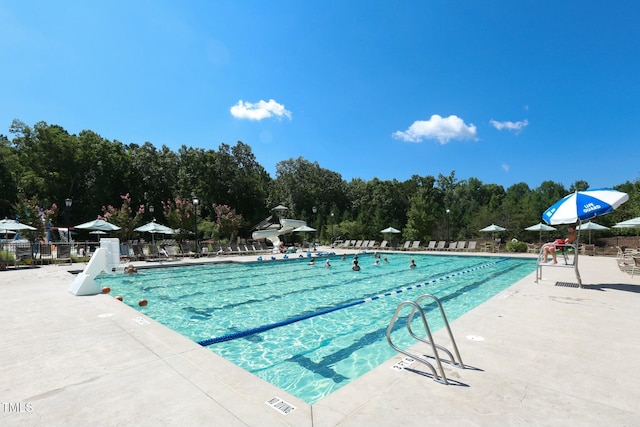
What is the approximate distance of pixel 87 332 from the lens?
4168mm

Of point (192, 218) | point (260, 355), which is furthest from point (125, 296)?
point (192, 218)

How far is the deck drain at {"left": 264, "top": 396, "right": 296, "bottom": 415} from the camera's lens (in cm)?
224

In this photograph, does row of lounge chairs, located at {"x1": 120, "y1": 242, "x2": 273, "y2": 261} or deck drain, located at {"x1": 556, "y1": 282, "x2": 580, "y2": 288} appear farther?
row of lounge chairs, located at {"x1": 120, "y1": 242, "x2": 273, "y2": 261}

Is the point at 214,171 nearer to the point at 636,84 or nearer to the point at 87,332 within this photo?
the point at 87,332

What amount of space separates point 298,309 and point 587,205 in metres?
6.82

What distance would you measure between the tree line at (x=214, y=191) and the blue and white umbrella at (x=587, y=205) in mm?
17924

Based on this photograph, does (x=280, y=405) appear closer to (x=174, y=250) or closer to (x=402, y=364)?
(x=402, y=364)

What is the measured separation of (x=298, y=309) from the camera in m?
7.00

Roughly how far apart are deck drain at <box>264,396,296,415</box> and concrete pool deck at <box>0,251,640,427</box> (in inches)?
0.9

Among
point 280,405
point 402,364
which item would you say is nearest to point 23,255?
point 280,405

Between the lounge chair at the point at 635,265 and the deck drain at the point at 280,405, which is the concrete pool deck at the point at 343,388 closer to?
the deck drain at the point at 280,405

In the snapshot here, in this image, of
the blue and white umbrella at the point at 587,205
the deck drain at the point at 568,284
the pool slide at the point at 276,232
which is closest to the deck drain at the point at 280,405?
the blue and white umbrella at the point at 587,205

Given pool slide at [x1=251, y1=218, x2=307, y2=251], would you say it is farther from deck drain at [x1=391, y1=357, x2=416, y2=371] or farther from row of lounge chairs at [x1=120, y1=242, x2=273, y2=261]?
deck drain at [x1=391, y1=357, x2=416, y2=371]

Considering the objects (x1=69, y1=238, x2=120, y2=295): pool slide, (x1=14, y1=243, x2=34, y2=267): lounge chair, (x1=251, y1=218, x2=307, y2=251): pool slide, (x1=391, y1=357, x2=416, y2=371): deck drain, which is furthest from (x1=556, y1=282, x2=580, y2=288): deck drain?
(x1=251, y1=218, x2=307, y2=251): pool slide
